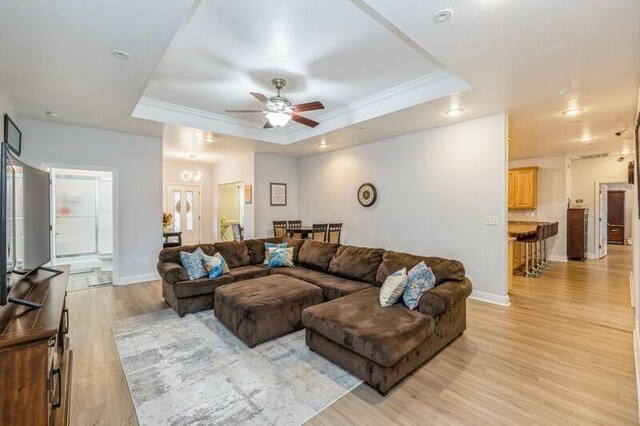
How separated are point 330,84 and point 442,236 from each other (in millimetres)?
2968

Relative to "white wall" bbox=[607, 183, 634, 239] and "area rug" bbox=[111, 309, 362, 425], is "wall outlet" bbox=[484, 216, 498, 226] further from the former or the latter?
"white wall" bbox=[607, 183, 634, 239]

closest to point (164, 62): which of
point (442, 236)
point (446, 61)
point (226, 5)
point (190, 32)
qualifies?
point (190, 32)

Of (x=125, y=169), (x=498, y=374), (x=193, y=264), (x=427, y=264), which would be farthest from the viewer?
(x=125, y=169)

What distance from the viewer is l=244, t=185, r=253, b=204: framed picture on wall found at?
6.98 metres

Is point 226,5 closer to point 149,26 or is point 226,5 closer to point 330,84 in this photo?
point 149,26

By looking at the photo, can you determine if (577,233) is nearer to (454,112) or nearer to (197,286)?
(454,112)

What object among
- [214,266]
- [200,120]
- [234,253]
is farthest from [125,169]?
[214,266]

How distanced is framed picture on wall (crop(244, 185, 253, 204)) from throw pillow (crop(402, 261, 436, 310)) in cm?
495

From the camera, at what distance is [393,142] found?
552 centimetres

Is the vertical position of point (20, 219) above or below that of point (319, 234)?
above

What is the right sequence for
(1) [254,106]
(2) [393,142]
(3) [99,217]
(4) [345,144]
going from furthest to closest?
(3) [99,217]
(4) [345,144]
(2) [393,142]
(1) [254,106]

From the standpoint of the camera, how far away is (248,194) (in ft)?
23.4

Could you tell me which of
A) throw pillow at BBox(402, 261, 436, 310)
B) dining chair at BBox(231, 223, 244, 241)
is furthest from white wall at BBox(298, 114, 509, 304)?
dining chair at BBox(231, 223, 244, 241)

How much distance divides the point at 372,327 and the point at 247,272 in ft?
8.09
